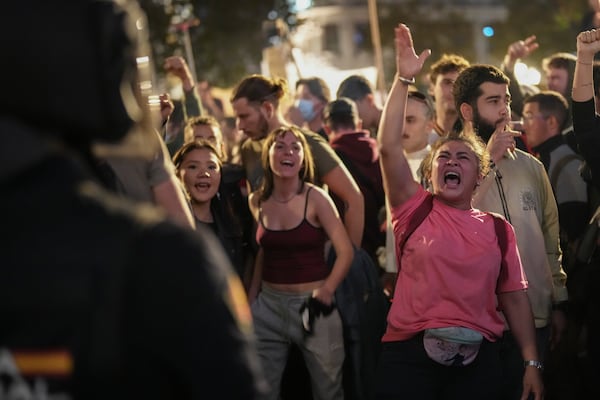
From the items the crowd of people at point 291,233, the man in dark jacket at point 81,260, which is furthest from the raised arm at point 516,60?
the man in dark jacket at point 81,260

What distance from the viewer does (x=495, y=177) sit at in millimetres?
6562

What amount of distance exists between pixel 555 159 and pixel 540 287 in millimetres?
2147

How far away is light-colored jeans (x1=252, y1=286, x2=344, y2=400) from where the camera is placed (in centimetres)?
730

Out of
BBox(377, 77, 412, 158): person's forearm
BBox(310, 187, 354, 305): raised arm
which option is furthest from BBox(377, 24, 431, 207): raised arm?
BBox(310, 187, 354, 305): raised arm

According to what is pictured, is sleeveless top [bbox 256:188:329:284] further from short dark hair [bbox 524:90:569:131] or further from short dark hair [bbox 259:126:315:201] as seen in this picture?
short dark hair [bbox 524:90:569:131]

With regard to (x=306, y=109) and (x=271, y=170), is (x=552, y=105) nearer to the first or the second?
(x=271, y=170)

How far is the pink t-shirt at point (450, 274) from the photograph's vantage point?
5.73m

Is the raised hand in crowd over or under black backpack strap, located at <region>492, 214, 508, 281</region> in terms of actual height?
over

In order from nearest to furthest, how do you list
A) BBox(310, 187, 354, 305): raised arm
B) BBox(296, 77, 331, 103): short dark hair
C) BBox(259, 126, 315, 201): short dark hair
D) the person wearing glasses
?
BBox(310, 187, 354, 305): raised arm, BBox(259, 126, 315, 201): short dark hair, the person wearing glasses, BBox(296, 77, 331, 103): short dark hair

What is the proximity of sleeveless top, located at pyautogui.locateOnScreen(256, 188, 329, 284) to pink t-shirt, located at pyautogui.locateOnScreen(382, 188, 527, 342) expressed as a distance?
142cm

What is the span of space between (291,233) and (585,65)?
1876 mm

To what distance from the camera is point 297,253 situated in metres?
7.36

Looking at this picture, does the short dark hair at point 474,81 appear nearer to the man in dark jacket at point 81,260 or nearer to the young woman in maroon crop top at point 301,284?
the young woman in maroon crop top at point 301,284

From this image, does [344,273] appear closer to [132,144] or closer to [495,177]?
[495,177]
